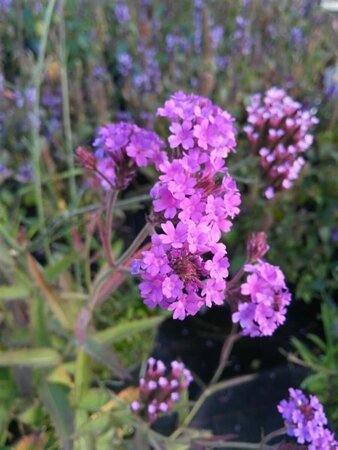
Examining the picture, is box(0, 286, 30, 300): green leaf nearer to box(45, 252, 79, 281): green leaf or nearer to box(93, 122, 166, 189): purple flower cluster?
box(45, 252, 79, 281): green leaf

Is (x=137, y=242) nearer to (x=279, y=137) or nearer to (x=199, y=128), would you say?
(x=199, y=128)

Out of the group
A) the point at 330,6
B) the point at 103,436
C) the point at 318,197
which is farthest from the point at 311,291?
the point at 330,6

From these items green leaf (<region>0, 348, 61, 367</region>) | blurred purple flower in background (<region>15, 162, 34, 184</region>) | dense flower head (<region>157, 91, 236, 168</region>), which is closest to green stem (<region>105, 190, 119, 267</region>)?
dense flower head (<region>157, 91, 236, 168</region>)

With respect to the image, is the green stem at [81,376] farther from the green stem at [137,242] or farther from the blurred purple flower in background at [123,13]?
the blurred purple flower in background at [123,13]

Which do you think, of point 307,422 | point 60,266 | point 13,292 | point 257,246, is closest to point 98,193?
point 60,266

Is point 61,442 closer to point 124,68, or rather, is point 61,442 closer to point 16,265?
point 16,265

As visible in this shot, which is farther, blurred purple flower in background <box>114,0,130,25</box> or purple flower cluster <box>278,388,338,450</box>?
blurred purple flower in background <box>114,0,130,25</box>

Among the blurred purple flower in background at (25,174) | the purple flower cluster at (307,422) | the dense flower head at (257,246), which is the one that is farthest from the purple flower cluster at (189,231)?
the blurred purple flower in background at (25,174)
